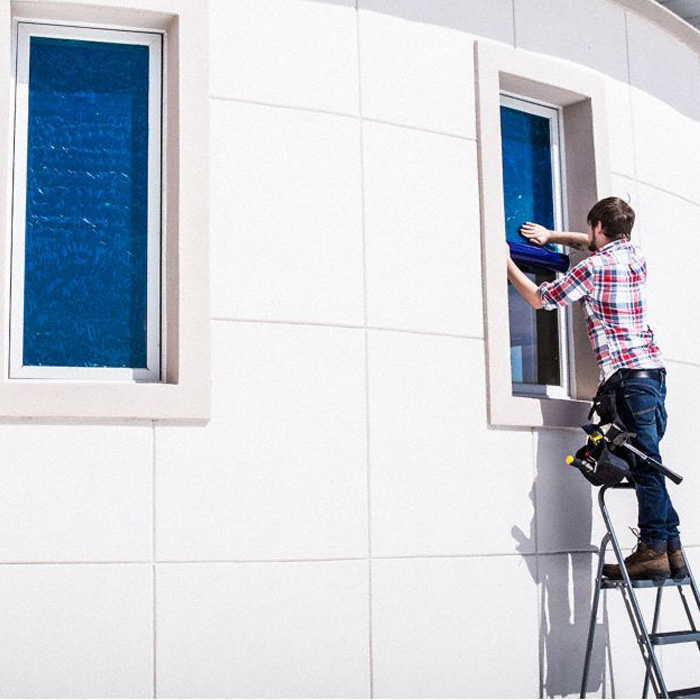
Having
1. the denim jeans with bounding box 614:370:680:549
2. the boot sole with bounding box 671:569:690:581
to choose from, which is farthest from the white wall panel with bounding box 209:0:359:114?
the boot sole with bounding box 671:569:690:581

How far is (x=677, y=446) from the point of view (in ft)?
21.5

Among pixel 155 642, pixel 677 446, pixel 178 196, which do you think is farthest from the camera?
pixel 677 446

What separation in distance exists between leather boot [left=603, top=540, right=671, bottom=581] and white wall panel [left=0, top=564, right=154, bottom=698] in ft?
7.34

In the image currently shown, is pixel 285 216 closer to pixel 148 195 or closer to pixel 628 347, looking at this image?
pixel 148 195

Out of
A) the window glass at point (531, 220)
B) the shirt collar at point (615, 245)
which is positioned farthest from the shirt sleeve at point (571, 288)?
the window glass at point (531, 220)

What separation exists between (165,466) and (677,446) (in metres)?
3.00

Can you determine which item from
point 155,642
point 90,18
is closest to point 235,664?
point 155,642

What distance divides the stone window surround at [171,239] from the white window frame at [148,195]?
0.04 metres

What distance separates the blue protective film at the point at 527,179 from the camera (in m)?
A: 6.32

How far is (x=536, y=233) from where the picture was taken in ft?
20.5

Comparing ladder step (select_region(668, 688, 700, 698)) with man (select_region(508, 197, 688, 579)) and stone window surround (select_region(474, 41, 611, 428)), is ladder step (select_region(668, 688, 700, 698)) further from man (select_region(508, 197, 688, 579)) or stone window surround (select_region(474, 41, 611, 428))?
stone window surround (select_region(474, 41, 611, 428))

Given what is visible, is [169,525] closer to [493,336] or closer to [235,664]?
[235,664]

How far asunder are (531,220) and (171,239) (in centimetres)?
212

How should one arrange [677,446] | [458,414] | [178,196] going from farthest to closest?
[677,446]
[458,414]
[178,196]
